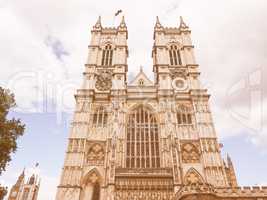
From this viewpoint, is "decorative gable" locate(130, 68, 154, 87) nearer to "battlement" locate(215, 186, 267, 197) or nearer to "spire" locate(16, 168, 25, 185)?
"battlement" locate(215, 186, 267, 197)

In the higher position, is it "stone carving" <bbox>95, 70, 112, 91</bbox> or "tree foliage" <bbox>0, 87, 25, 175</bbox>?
"stone carving" <bbox>95, 70, 112, 91</bbox>

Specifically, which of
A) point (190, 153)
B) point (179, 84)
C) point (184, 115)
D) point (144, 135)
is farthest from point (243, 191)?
point (179, 84)

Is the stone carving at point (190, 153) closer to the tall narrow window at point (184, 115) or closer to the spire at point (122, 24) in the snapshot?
the tall narrow window at point (184, 115)

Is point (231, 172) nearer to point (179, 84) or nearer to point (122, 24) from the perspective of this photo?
point (179, 84)

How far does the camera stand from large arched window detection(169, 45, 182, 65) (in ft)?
110

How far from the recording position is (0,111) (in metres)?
10.8

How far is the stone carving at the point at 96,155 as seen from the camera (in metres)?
24.0

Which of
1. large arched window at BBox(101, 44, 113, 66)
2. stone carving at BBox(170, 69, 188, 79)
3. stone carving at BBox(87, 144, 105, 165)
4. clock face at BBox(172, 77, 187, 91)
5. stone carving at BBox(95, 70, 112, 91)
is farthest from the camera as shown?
large arched window at BBox(101, 44, 113, 66)

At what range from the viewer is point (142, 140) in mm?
25766

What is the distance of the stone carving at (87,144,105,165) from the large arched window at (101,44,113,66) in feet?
43.2

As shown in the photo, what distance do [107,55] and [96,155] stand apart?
1609cm

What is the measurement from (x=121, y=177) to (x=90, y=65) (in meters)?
16.9

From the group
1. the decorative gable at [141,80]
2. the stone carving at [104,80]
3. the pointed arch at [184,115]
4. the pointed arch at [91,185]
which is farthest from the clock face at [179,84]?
the pointed arch at [91,185]

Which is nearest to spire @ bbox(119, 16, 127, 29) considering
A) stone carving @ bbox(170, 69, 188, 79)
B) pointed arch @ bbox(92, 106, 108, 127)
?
→ stone carving @ bbox(170, 69, 188, 79)
